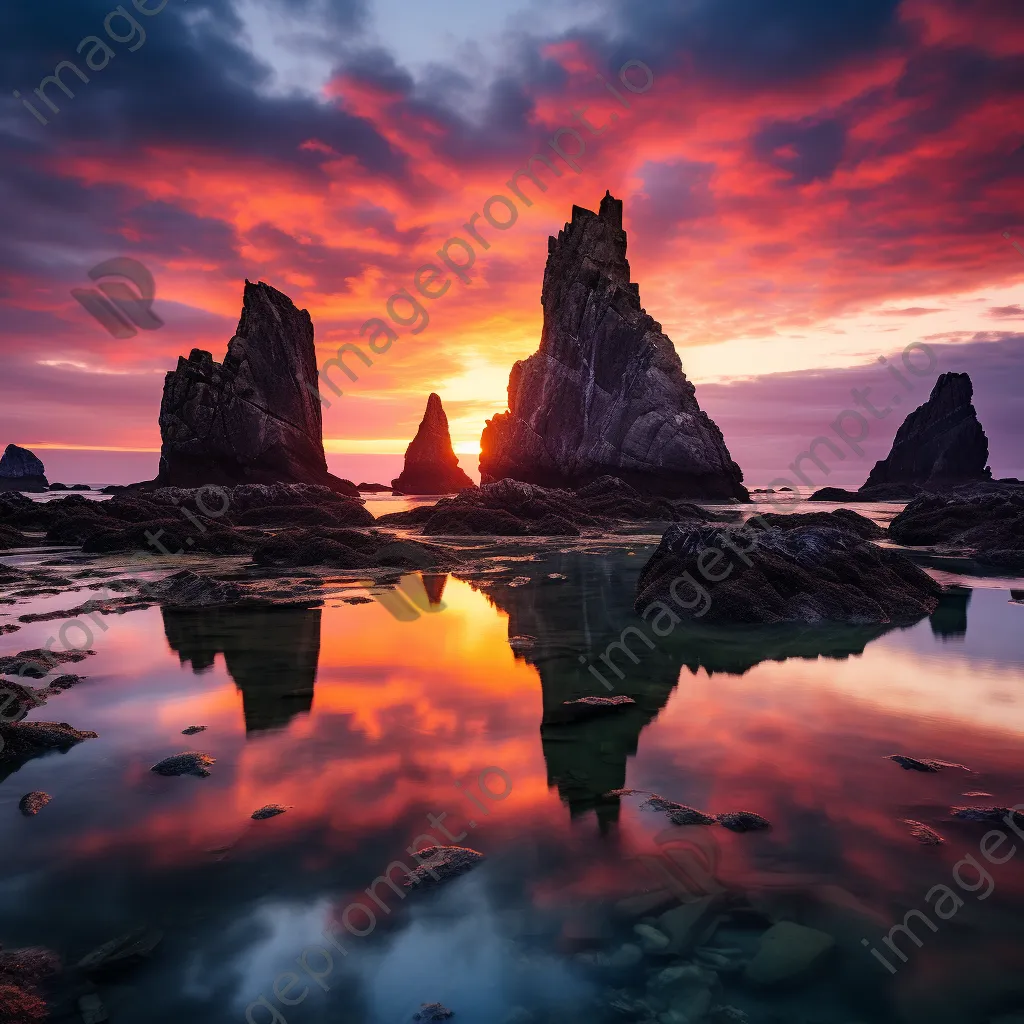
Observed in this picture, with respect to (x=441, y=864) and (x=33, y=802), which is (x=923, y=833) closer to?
(x=441, y=864)

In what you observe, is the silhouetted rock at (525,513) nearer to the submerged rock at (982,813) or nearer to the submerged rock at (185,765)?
the submerged rock at (185,765)

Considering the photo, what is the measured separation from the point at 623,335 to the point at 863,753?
77.1m

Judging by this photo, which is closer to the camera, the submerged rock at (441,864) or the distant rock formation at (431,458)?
the submerged rock at (441,864)

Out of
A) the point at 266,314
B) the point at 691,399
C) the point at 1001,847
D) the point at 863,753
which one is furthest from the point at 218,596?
the point at 691,399

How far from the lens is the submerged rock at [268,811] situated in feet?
17.4

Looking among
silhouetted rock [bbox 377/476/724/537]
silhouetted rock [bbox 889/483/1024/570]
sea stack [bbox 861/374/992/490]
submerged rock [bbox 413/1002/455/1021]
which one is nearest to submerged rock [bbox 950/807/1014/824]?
submerged rock [bbox 413/1002/455/1021]

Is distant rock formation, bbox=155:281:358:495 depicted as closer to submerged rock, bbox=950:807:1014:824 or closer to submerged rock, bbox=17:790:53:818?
submerged rock, bbox=17:790:53:818

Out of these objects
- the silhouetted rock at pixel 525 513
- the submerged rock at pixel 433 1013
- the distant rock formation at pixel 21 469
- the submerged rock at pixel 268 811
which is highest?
the distant rock formation at pixel 21 469

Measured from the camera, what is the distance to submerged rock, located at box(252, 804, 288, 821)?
529 cm

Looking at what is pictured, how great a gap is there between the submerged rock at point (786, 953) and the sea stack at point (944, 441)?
12693 cm

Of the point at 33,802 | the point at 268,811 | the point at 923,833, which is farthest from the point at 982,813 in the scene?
the point at 33,802

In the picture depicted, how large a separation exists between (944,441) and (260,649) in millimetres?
136580

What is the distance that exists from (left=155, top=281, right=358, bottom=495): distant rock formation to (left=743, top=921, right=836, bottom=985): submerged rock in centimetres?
6728
